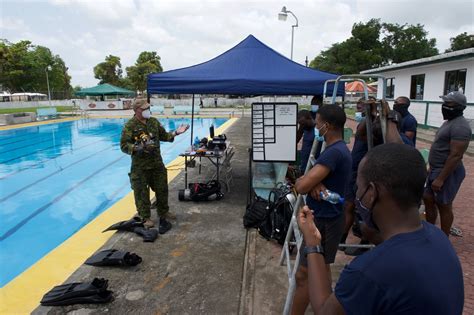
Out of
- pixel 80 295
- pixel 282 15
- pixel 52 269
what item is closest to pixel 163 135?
pixel 52 269

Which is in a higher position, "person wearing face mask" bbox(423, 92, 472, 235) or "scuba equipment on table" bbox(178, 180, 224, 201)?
"person wearing face mask" bbox(423, 92, 472, 235)

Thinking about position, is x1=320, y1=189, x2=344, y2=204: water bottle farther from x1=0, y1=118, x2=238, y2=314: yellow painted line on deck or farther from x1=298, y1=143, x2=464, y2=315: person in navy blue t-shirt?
x1=0, y1=118, x2=238, y2=314: yellow painted line on deck

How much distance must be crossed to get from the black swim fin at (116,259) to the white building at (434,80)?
433 inches

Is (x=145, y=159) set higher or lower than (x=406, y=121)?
lower

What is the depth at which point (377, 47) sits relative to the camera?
1529 inches

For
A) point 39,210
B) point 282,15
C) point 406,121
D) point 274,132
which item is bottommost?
point 39,210

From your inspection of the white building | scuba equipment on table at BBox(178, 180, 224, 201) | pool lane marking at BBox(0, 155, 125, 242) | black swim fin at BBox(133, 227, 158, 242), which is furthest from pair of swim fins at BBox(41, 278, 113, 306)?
the white building

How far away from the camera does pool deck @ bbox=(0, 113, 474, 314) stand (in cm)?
300

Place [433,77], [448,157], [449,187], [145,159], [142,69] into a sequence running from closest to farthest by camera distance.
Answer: [448,157], [449,187], [145,159], [433,77], [142,69]

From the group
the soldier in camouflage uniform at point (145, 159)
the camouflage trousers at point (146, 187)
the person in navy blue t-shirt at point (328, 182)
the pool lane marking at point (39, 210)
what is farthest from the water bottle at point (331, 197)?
the pool lane marking at point (39, 210)

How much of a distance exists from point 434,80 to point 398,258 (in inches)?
712

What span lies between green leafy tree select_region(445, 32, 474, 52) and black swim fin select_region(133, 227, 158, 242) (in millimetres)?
47960

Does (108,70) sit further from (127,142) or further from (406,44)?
(127,142)

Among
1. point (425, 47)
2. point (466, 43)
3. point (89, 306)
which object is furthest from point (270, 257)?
point (466, 43)
